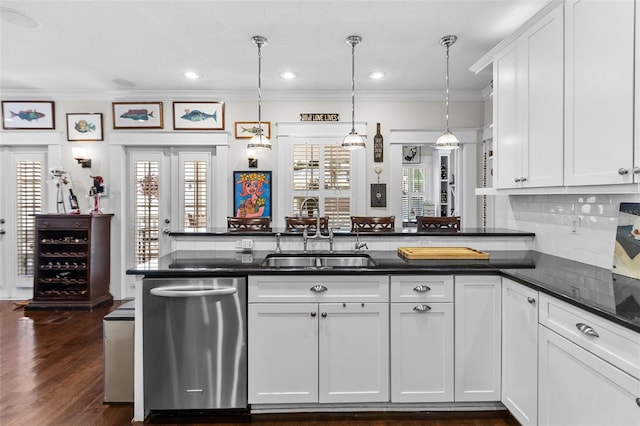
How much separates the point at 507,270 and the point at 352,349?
3.35 ft

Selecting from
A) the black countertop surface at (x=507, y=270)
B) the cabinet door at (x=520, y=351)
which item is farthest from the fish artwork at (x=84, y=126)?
the cabinet door at (x=520, y=351)

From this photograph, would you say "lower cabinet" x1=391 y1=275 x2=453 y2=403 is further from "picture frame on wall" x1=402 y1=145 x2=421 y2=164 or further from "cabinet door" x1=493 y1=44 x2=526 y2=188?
"picture frame on wall" x1=402 y1=145 x2=421 y2=164

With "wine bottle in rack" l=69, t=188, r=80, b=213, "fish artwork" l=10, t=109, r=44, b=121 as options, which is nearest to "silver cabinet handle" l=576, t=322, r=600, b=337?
"wine bottle in rack" l=69, t=188, r=80, b=213

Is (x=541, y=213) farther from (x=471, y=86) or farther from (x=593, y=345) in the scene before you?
(x=471, y=86)

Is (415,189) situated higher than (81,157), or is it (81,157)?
(81,157)

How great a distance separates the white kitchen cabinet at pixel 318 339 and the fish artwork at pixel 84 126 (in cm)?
411

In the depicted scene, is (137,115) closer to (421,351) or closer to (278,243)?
(278,243)

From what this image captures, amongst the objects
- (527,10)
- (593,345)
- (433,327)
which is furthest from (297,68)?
(593,345)

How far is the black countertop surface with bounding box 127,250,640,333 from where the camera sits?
5.26ft

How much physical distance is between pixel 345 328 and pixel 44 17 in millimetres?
3312

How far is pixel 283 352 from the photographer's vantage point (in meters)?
2.28

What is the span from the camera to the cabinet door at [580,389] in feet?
4.48

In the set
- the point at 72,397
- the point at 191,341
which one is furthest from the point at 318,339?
the point at 72,397

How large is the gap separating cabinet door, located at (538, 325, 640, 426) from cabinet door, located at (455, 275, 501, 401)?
396 millimetres
